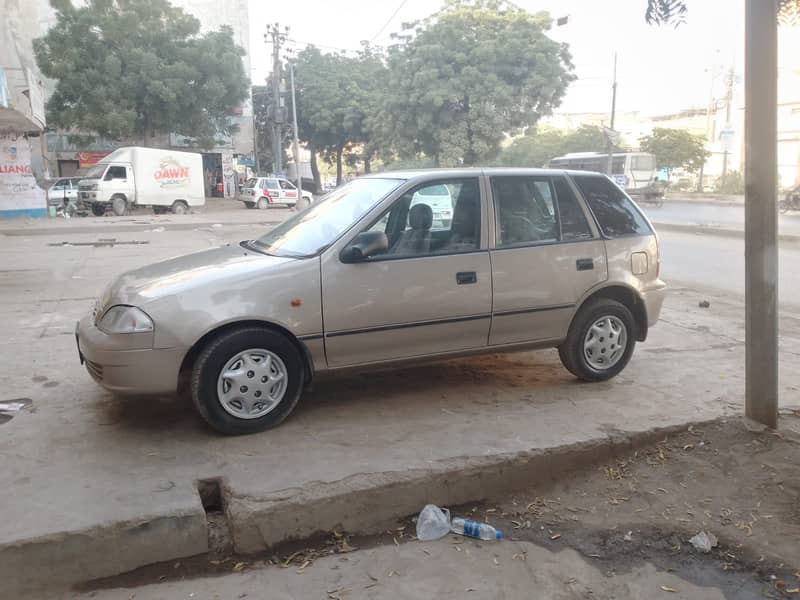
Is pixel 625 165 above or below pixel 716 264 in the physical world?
above

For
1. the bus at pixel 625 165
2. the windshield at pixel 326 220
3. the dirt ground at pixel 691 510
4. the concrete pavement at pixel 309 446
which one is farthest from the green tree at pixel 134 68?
the dirt ground at pixel 691 510

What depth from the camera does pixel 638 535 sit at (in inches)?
129

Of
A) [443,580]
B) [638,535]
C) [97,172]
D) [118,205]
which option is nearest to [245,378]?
[443,580]

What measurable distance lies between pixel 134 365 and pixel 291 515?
1.27 metres

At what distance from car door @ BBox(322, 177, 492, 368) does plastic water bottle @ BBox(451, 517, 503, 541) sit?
1.26 meters

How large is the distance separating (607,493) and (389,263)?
1.83 meters

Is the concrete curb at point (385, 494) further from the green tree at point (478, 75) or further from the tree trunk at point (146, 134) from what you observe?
the tree trunk at point (146, 134)

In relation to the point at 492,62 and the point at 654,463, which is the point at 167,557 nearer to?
the point at 654,463

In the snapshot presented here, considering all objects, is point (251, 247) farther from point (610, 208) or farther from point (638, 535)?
point (638, 535)

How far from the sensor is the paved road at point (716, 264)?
33.7ft

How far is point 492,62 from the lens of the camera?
98.8 feet

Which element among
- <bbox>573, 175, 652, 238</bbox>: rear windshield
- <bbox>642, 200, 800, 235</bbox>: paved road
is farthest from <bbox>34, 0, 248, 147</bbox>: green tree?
<bbox>573, 175, 652, 238</bbox>: rear windshield

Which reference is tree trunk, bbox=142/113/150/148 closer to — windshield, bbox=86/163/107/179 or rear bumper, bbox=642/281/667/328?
windshield, bbox=86/163/107/179

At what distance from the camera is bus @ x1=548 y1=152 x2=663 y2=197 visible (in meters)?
35.2
